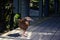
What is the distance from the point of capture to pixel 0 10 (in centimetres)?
909

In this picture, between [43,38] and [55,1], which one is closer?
[43,38]

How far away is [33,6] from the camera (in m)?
17.5

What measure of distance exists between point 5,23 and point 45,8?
29.0ft

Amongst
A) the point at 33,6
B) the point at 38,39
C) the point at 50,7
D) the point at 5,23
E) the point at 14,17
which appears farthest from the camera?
the point at 50,7

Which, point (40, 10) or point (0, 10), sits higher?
point (0, 10)

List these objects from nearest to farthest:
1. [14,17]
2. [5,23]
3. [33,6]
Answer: [5,23] → [14,17] → [33,6]

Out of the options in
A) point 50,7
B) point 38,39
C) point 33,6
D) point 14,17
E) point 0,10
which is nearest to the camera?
point 38,39

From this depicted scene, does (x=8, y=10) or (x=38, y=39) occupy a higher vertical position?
(x=8, y=10)

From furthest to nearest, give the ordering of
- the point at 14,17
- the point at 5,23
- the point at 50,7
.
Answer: the point at 50,7 → the point at 14,17 → the point at 5,23

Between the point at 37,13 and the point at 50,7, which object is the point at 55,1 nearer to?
the point at 50,7

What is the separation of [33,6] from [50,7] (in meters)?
2.26

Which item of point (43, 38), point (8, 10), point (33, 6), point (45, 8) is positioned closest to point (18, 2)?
point (33, 6)

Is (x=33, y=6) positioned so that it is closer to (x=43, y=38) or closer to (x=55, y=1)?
(x=55, y=1)

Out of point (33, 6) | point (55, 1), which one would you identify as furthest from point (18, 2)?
point (55, 1)
